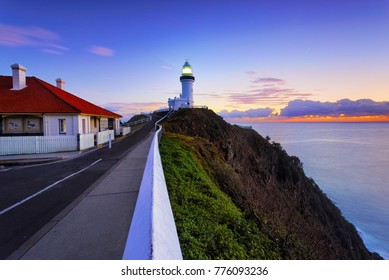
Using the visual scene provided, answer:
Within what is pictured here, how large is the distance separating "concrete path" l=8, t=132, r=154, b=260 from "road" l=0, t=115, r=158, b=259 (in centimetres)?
29

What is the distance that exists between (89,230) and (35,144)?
43.6 ft

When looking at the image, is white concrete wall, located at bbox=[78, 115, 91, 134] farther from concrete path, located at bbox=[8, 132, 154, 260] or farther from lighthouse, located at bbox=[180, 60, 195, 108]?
lighthouse, located at bbox=[180, 60, 195, 108]

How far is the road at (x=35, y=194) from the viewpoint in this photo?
4564 mm

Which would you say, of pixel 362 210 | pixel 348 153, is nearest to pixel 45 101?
pixel 362 210

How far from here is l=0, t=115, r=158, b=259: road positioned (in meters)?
4.56

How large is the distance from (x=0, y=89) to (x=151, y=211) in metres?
23.8

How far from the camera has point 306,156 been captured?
8400cm

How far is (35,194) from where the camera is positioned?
697cm

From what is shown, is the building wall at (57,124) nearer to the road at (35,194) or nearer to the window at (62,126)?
the window at (62,126)

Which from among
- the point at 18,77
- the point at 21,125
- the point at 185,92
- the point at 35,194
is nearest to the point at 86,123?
the point at 21,125

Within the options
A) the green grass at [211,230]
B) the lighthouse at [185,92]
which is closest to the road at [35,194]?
the green grass at [211,230]

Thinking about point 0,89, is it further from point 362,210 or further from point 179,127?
point 362,210

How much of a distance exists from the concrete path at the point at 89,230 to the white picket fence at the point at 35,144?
10.2 metres

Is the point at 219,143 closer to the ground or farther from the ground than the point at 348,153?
farther from the ground
